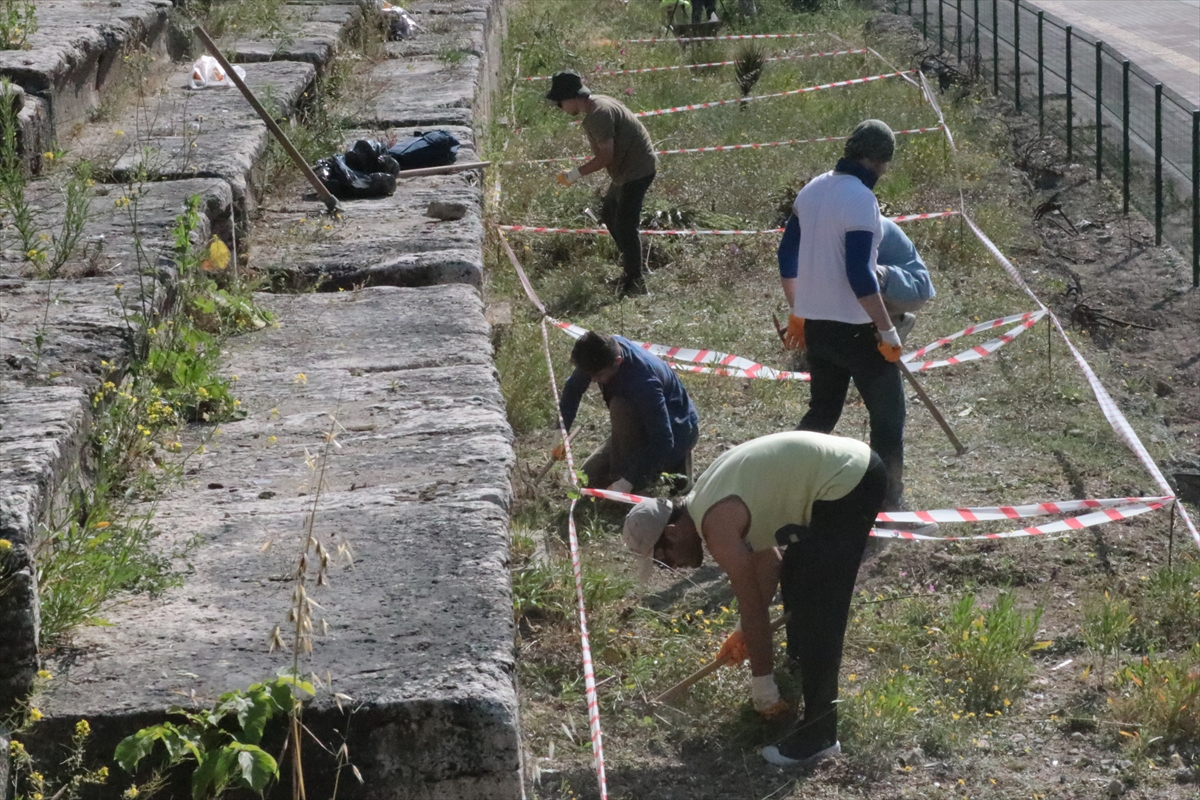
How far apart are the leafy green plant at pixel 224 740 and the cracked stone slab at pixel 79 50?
431 cm

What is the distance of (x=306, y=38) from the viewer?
9398 mm

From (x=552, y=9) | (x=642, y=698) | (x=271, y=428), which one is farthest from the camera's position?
(x=552, y=9)

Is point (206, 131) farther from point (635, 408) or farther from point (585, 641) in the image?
point (585, 641)

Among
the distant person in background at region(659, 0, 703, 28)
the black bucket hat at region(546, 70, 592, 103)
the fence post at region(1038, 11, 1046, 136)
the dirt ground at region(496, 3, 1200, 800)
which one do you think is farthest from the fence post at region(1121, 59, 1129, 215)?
the distant person in background at region(659, 0, 703, 28)

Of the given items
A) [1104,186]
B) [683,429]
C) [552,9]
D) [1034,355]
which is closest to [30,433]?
[683,429]

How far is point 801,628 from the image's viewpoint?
4410 mm

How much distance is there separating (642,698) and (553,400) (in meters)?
2.57

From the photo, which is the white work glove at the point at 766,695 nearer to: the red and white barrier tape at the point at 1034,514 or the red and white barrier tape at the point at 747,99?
the red and white barrier tape at the point at 1034,514

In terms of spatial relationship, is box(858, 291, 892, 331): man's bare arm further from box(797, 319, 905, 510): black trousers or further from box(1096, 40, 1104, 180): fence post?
box(1096, 40, 1104, 180): fence post

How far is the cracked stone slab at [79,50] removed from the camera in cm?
638

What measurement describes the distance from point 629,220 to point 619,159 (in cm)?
39

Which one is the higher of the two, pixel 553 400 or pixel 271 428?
pixel 271 428

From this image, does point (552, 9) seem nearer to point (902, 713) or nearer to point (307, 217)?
point (307, 217)

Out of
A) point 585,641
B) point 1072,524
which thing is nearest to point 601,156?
point 1072,524
